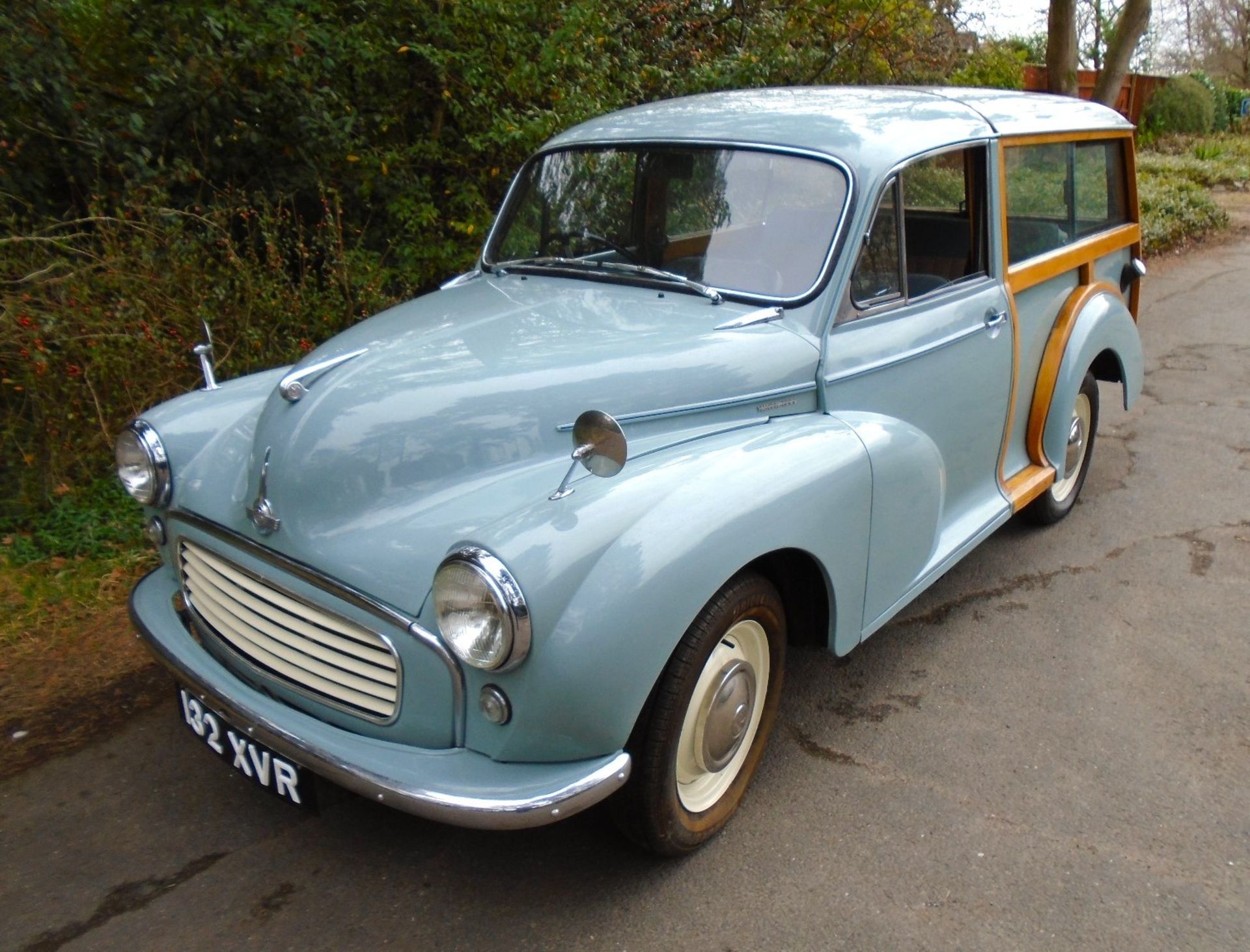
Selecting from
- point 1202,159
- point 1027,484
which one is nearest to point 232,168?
point 1027,484

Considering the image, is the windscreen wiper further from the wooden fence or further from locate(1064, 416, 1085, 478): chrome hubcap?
the wooden fence

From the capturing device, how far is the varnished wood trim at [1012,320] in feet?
11.9

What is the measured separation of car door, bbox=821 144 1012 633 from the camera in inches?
116

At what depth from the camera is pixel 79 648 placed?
11.6 ft

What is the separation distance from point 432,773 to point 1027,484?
2.73 metres

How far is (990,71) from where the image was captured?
9203 millimetres

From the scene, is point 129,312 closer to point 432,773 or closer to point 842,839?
point 432,773

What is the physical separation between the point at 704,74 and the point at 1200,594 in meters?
4.37

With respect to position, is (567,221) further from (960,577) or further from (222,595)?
(960,577)

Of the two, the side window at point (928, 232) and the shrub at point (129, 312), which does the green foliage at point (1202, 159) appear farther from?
the shrub at point (129, 312)

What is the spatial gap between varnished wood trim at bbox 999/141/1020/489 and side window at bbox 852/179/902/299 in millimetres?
645

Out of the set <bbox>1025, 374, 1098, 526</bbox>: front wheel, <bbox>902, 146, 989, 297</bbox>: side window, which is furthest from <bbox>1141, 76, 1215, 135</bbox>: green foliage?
<bbox>902, 146, 989, 297</bbox>: side window

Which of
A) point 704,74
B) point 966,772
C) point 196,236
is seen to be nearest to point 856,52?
point 704,74

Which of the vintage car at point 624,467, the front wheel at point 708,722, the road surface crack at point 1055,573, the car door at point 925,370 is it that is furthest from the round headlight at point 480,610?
the road surface crack at point 1055,573
